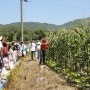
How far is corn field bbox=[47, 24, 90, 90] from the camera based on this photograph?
686 inches

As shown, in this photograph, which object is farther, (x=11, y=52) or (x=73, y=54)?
(x=11, y=52)

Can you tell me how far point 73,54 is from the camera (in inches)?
878

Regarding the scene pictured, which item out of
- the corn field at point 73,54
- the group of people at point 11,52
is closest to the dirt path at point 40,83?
the corn field at point 73,54

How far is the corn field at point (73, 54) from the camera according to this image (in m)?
17.4

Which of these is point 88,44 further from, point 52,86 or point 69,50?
point 69,50

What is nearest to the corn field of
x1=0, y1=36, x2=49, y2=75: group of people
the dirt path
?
the dirt path

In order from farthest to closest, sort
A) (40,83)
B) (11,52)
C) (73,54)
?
(11,52), (73,54), (40,83)

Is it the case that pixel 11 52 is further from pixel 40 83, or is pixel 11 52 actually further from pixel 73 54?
pixel 40 83

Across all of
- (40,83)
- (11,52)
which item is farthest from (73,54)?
(40,83)

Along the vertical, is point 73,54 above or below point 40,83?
above

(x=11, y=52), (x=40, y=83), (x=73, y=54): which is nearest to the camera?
(x=40, y=83)

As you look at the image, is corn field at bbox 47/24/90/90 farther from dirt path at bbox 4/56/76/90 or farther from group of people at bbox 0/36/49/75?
group of people at bbox 0/36/49/75

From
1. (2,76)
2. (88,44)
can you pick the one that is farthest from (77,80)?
(2,76)

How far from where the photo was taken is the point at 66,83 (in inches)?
663
